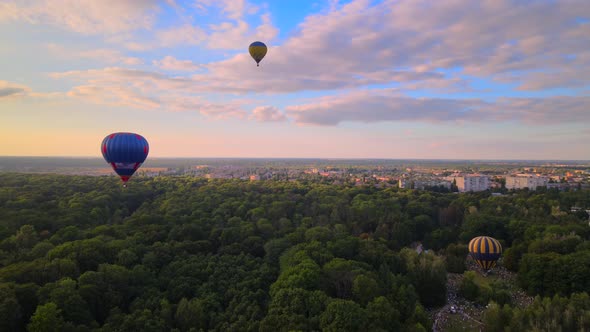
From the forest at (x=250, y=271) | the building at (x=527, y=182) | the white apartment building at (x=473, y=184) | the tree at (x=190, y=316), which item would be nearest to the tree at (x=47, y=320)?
the forest at (x=250, y=271)

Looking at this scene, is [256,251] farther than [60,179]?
No

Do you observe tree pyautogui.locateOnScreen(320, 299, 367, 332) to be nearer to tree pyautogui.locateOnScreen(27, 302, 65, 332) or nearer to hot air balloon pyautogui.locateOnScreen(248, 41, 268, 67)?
tree pyautogui.locateOnScreen(27, 302, 65, 332)

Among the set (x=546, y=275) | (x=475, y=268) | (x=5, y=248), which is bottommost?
(x=475, y=268)

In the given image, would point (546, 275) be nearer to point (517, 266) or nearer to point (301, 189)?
point (517, 266)

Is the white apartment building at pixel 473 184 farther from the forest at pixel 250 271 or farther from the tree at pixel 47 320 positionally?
the tree at pixel 47 320

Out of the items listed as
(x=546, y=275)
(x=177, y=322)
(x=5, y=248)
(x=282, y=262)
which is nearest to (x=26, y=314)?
(x=177, y=322)

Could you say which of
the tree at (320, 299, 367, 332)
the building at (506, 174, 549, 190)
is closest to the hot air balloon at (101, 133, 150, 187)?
the tree at (320, 299, 367, 332)

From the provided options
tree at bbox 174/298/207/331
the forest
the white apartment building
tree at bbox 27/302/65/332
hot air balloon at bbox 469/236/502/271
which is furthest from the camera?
the white apartment building
